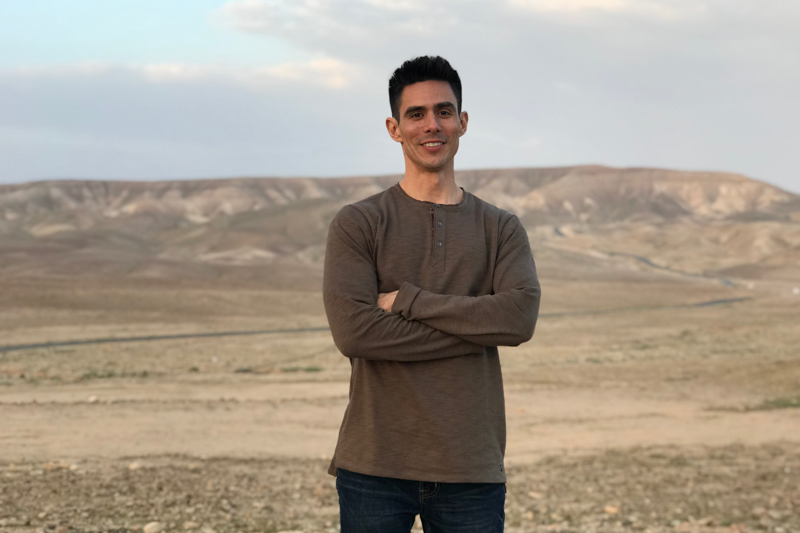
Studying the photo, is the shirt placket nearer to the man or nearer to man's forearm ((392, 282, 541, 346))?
the man

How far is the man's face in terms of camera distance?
300 centimetres

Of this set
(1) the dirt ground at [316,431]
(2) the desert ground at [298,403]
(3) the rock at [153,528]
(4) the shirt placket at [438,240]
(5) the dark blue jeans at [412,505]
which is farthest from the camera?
(2) the desert ground at [298,403]

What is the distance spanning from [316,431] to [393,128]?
35.5 ft

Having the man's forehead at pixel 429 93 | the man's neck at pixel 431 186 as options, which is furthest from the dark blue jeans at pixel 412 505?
the man's forehead at pixel 429 93

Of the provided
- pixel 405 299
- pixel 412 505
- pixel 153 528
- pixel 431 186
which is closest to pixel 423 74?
pixel 431 186

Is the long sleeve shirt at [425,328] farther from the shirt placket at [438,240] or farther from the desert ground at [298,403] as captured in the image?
the desert ground at [298,403]

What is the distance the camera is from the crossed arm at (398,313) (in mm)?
2848

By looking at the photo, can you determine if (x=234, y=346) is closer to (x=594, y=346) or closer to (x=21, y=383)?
(x=21, y=383)

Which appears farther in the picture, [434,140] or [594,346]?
[594,346]

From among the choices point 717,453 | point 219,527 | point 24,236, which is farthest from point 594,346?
point 24,236

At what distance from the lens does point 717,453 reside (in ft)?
37.8

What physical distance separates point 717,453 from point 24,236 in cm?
10562

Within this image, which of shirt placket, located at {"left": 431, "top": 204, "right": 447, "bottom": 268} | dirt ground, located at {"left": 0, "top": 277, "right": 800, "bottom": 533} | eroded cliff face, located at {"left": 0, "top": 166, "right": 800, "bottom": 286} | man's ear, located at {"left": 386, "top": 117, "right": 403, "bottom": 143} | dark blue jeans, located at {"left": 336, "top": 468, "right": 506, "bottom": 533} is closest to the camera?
dark blue jeans, located at {"left": 336, "top": 468, "right": 506, "bottom": 533}

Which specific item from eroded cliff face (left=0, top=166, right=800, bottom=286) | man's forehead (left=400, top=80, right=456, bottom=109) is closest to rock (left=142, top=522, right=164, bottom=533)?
man's forehead (left=400, top=80, right=456, bottom=109)
